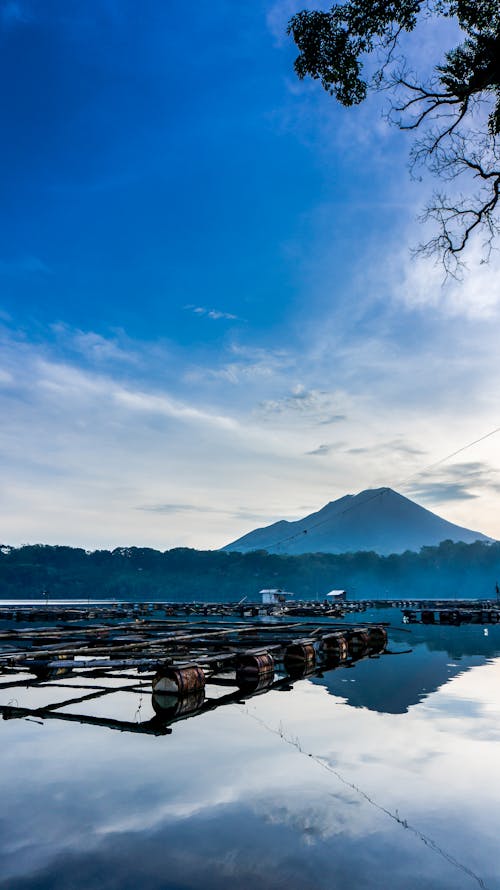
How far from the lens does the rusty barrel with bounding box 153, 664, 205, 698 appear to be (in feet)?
54.4

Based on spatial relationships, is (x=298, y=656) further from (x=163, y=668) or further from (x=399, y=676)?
(x=163, y=668)

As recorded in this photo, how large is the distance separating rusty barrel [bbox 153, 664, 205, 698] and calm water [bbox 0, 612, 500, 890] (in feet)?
3.11

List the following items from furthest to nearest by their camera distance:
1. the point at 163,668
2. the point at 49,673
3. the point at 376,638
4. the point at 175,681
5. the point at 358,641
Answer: the point at 376,638, the point at 358,641, the point at 49,673, the point at 163,668, the point at 175,681

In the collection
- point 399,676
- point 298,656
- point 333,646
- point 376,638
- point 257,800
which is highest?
point 376,638

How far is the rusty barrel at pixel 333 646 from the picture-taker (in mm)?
31441

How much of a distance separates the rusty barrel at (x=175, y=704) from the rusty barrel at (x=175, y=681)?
12cm

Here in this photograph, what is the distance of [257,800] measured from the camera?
939cm

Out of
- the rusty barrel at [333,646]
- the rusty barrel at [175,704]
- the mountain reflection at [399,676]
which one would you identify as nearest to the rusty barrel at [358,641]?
the mountain reflection at [399,676]

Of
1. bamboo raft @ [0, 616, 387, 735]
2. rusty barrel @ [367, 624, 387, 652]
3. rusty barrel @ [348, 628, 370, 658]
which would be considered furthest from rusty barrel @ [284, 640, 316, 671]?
rusty barrel @ [367, 624, 387, 652]

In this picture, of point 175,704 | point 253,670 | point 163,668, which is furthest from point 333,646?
point 175,704

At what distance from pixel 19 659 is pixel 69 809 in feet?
41.6

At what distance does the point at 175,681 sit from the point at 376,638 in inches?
962

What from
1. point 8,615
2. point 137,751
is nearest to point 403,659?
point 137,751

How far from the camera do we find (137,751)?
478 inches
